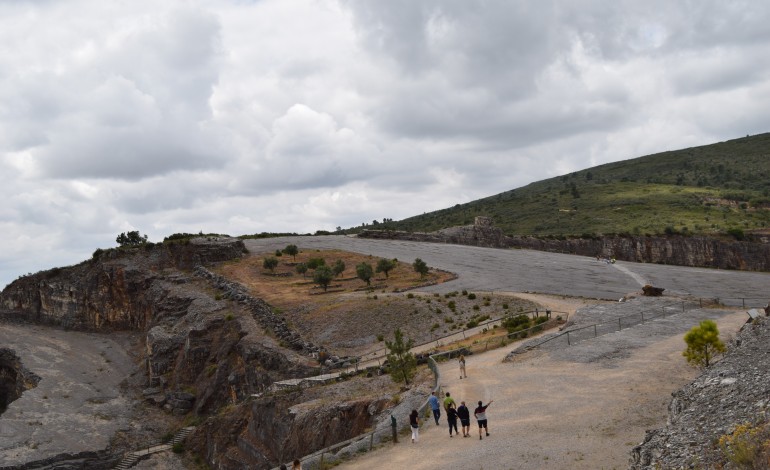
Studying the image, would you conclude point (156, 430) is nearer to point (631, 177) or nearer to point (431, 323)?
point (431, 323)

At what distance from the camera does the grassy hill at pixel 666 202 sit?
88.7 m

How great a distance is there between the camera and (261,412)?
33000 mm

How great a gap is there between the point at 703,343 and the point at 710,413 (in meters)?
11.7

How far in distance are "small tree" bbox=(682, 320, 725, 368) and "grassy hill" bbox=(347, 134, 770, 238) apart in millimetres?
60692

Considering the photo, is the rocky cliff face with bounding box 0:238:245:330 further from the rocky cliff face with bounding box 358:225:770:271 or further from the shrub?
the shrub

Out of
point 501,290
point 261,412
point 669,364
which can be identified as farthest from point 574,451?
point 501,290

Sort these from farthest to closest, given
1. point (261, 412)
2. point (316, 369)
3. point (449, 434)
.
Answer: point (316, 369), point (261, 412), point (449, 434)

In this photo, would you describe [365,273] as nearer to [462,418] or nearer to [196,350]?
[196,350]

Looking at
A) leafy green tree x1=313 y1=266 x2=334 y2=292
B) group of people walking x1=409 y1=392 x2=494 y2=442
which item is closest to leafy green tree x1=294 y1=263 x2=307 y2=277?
leafy green tree x1=313 y1=266 x2=334 y2=292

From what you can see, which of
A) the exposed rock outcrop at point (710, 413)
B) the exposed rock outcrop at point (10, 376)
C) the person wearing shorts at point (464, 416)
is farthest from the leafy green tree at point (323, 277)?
the exposed rock outcrop at point (710, 413)

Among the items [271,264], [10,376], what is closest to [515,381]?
[271,264]

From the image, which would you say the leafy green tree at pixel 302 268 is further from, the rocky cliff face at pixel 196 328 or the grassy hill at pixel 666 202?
the grassy hill at pixel 666 202

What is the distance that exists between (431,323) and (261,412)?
14.4m

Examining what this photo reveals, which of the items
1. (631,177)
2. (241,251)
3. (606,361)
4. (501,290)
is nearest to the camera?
(606,361)
